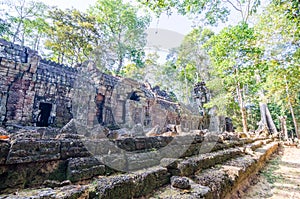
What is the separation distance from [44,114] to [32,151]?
7.18 metres

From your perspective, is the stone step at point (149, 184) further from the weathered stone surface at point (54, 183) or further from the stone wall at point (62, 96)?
the stone wall at point (62, 96)

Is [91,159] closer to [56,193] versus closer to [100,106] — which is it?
[56,193]

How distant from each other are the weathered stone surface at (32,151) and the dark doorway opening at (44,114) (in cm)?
685

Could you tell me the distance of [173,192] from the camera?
181 centimetres

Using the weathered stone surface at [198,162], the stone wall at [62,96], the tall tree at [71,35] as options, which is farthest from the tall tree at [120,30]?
the weathered stone surface at [198,162]

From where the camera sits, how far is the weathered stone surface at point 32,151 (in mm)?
1332

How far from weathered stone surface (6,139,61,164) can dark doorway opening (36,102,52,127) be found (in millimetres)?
6850

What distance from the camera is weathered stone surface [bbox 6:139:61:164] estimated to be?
4.37 ft

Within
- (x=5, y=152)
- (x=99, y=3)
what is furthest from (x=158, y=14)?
(x=99, y=3)

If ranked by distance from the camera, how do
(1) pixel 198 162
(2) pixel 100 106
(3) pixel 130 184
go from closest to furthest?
(3) pixel 130 184
(1) pixel 198 162
(2) pixel 100 106

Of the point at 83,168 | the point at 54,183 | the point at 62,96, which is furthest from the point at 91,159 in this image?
the point at 62,96

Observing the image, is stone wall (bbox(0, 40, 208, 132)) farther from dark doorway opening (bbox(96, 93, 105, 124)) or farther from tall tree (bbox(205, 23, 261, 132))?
tall tree (bbox(205, 23, 261, 132))

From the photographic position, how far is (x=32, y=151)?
1437 mm

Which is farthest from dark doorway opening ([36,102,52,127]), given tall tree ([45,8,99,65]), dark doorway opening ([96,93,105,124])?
tall tree ([45,8,99,65])
